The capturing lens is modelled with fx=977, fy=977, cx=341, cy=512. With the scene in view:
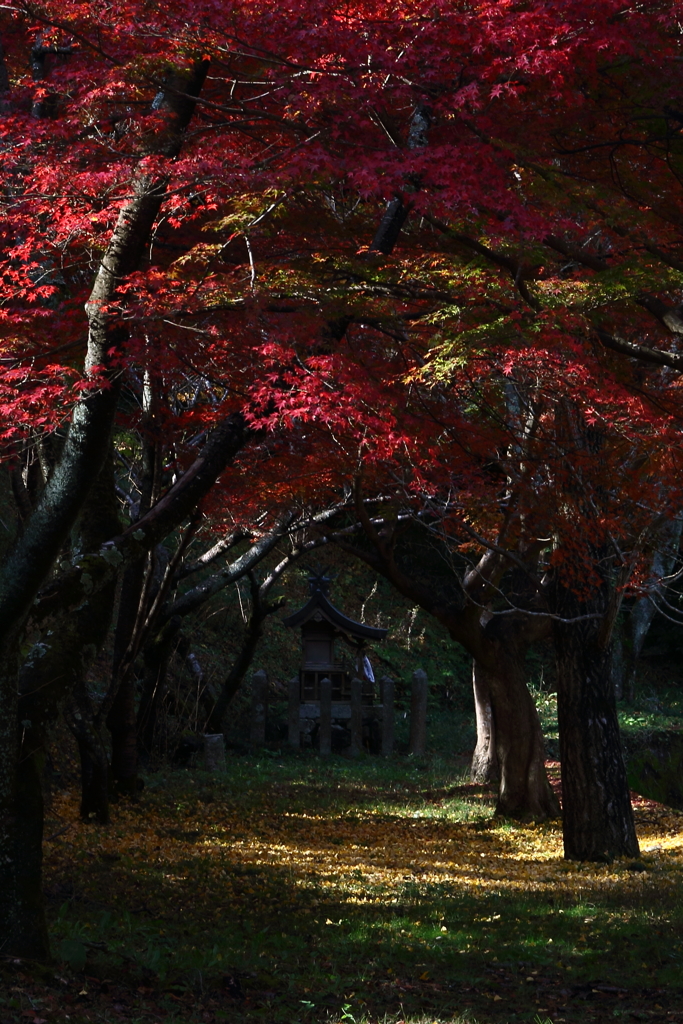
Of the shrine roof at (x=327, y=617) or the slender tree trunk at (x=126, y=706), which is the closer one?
the slender tree trunk at (x=126, y=706)

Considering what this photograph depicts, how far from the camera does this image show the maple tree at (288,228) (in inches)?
240

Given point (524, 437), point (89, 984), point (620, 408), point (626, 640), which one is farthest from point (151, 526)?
point (626, 640)

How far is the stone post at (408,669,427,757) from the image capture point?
18.7 metres

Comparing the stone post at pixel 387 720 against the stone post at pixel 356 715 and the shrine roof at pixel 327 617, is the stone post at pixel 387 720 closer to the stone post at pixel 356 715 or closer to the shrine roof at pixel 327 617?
the stone post at pixel 356 715

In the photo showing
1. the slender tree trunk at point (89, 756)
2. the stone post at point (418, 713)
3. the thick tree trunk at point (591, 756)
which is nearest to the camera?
the slender tree trunk at point (89, 756)

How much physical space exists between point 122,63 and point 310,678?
46.0 feet

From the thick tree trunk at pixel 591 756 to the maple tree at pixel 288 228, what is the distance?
265 centimetres

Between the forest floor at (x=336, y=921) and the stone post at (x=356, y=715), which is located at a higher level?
the stone post at (x=356, y=715)

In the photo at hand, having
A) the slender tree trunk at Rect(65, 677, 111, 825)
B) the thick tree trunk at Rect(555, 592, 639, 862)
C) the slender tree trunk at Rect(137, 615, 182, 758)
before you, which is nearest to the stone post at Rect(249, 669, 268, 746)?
the slender tree trunk at Rect(137, 615, 182, 758)

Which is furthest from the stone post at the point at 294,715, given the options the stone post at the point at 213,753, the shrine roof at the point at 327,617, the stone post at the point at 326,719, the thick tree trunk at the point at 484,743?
the thick tree trunk at the point at 484,743

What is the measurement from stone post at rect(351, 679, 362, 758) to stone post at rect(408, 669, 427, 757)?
105 centimetres

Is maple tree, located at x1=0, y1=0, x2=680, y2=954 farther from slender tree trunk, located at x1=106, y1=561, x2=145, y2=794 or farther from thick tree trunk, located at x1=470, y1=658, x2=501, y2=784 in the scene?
thick tree trunk, located at x1=470, y1=658, x2=501, y2=784

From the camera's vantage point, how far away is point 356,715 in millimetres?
18531

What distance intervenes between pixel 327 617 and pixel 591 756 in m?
8.92
